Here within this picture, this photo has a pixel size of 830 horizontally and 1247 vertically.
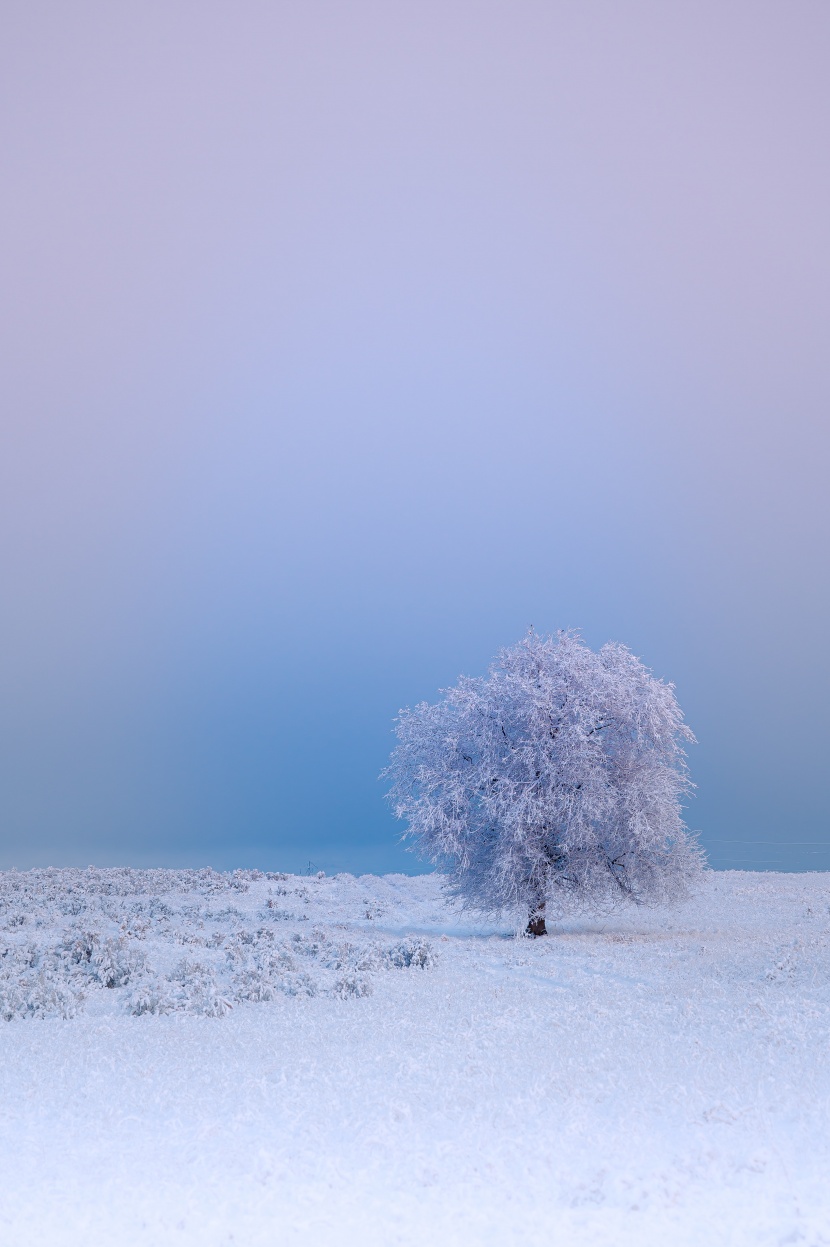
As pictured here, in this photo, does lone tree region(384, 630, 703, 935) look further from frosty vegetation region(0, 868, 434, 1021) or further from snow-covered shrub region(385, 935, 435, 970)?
snow-covered shrub region(385, 935, 435, 970)

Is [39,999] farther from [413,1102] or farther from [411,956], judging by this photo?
[413,1102]

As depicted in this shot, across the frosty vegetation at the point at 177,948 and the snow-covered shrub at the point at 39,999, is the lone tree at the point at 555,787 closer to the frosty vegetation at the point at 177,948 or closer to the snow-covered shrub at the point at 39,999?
the frosty vegetation at the point at 177,948

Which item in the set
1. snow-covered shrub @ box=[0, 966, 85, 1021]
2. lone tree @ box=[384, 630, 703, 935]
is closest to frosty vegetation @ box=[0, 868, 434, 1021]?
snow-covered shrub @ box=[0, 966, 85, 1021]

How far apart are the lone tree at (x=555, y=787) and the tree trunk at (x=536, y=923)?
1.1 inches

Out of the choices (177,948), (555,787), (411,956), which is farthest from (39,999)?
(555,787)

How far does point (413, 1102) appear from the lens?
6898 millimetres

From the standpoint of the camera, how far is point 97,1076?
7.96 m

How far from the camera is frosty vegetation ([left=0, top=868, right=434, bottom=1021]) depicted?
11656mm

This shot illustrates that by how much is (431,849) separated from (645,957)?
17.8 ft

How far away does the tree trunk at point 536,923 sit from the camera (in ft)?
63.1

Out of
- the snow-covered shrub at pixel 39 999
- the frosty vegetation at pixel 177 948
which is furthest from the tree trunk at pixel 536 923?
the snow-covered shrub at pixel 39 999

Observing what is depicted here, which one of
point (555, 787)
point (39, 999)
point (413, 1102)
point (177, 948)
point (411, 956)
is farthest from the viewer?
point (555, 787)

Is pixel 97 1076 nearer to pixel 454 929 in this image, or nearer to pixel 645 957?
pixel 645 957

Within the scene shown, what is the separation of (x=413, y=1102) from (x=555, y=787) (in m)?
12.2
